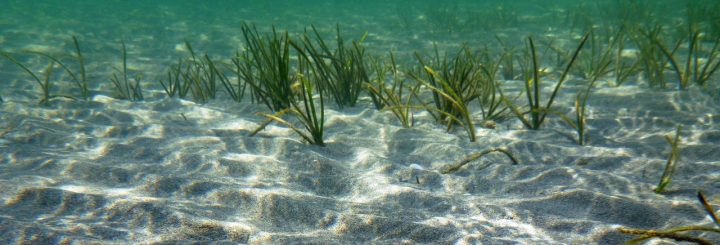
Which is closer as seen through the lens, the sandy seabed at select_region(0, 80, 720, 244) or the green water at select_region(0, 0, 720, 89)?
the sandy seabed at select_region(0, 80, 720, 244)

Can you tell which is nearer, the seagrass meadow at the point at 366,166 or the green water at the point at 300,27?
the seagrass meadow at the point at 366,166

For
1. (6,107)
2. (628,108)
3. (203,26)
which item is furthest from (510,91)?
(203,26)

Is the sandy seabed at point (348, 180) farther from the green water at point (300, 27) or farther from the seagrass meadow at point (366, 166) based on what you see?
the green water at point (300, 27)

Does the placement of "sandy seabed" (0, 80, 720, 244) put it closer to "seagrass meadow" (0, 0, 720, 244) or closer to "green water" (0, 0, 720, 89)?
"seagrass meadow" (0, 0, 720, 244)

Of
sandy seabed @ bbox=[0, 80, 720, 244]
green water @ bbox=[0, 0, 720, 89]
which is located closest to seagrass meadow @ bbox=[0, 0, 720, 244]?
sandy seabed @ bbox=[0, 80, 720, 244]

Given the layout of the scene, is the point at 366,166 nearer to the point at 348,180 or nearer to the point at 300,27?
the point at 348,180

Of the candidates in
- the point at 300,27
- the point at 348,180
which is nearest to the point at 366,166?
the point at 348,180

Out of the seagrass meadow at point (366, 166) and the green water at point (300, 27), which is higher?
the green water at point (300, 27)

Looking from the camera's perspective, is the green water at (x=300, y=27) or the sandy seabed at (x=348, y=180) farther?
the green water at (x=300, y=27)

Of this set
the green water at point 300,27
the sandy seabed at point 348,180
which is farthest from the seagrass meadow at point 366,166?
the green water at point 300,27
